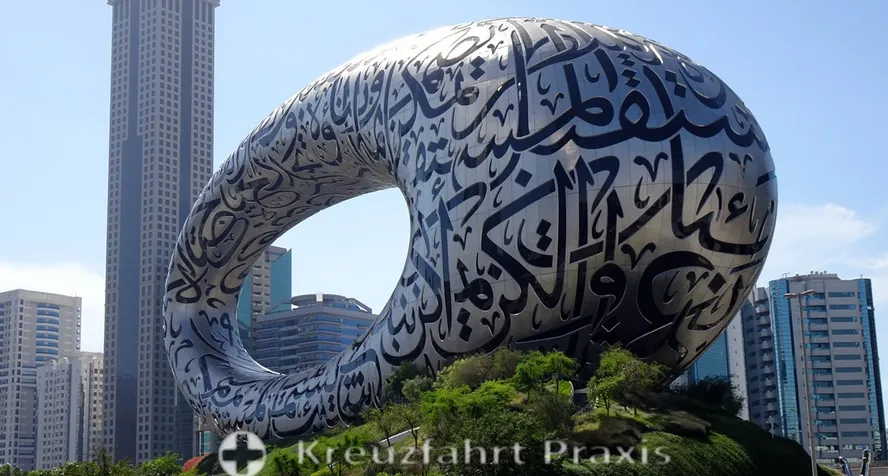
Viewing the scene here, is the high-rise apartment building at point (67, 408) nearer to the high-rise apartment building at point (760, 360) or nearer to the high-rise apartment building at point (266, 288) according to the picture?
the high-rise apartment building at point (266, 288)

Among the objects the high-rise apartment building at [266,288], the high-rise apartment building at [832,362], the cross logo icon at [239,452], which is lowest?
the cross logo icon at [239,452]

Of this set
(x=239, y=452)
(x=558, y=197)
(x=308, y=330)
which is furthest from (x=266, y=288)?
(x=558, y=197)

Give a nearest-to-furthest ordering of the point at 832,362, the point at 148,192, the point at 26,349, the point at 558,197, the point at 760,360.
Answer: the point at 558,197 → the point at 832,362 → the point at 760,360 → the point at 148,192 → the point at 26,349

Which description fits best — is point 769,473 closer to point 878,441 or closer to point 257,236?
point 257,236

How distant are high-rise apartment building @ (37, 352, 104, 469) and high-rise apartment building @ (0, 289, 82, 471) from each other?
3.06 m

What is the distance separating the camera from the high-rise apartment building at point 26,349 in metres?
131

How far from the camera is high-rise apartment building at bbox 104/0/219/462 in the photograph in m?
107

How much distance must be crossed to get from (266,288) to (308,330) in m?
15.0

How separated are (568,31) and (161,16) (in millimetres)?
91762

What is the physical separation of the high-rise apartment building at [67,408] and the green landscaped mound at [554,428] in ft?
339

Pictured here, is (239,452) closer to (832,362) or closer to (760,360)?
(832,362)

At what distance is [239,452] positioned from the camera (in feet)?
108

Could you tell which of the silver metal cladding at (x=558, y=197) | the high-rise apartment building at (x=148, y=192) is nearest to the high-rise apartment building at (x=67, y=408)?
the high-rise apartment building at (x=148, y=192)

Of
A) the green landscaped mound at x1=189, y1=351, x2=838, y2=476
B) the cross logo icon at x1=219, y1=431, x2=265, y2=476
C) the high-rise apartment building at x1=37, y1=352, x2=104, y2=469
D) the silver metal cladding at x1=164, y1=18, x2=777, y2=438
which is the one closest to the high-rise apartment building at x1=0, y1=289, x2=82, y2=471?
the high-rise apartment building at x1=37, y1=352, x2=104, y2=469
